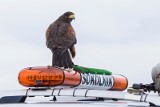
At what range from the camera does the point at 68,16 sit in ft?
73.5

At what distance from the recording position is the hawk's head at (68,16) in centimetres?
2220

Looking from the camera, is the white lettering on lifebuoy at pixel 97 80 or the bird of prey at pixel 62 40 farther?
the bird of prey at pixel 62 40

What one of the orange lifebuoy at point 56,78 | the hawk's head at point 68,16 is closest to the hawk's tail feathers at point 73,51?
the hawk's head at point 68,16

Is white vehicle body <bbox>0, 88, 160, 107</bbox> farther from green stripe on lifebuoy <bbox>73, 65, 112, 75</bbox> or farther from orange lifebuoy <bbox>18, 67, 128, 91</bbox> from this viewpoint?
green stripe on lifebuoy <bbox>73, 65, 112, 75</bbox>

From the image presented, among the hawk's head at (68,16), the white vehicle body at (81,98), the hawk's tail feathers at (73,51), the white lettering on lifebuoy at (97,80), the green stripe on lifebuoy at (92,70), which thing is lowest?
the white vehicle body at (81,98)

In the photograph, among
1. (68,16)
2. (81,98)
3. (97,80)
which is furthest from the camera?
(68,16)

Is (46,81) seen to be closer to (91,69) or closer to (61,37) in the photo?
(91,69)

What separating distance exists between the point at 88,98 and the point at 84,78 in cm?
89

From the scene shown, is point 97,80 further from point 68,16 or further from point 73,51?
point 68,16

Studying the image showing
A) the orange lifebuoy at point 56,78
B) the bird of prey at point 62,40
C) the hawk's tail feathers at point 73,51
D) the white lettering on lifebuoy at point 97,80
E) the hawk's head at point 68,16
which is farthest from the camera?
the hawk's head at point 68,16

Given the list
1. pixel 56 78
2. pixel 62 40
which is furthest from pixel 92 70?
pixel 62 40

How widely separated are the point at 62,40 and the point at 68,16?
3.83ft

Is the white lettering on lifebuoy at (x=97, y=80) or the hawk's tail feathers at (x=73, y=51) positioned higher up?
the hawk's tail feathers at (x=73, y=51)

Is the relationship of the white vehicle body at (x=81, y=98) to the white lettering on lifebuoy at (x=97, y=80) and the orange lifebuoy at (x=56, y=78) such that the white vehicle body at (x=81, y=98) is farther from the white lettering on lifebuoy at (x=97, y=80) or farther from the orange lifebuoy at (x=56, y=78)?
the white lettering on lifebuoy at (x=97, y=80)
